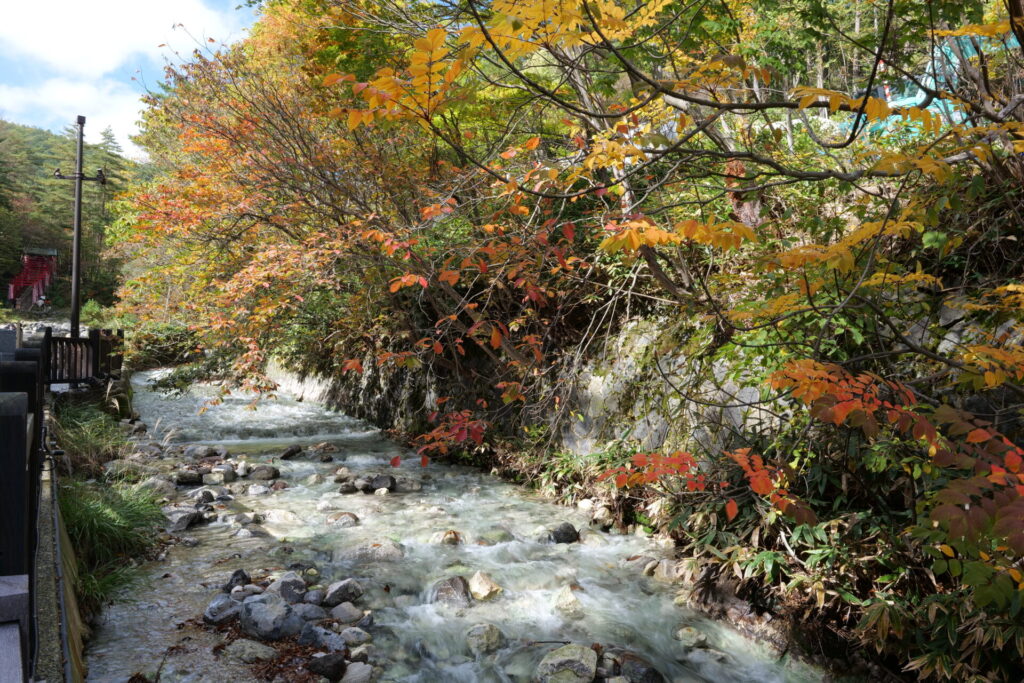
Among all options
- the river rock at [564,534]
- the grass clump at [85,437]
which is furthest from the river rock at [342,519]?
the grass clump at [85,437]

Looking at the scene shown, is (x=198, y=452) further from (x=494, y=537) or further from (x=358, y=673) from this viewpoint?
(x=358, y=673)

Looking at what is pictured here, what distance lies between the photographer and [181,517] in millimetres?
5855

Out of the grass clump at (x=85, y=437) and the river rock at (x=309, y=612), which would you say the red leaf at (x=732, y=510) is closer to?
the river rock at (x=309, y=612)

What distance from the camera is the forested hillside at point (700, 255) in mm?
2801

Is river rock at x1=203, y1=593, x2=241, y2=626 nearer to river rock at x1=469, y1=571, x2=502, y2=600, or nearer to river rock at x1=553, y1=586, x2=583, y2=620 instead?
river rock at x1=469, y1=571, x2=502, y2=600

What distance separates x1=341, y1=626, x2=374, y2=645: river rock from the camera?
12.8 feet

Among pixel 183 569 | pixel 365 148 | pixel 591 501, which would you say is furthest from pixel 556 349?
pixel 183 569

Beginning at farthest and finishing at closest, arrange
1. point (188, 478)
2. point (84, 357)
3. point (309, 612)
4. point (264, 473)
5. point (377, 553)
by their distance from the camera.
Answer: point (84, 357), point (264, 473), point (188, 478), point (377, 553), point (309, 612)

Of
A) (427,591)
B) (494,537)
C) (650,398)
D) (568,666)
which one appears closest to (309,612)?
(427,591)

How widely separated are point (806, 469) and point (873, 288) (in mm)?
1437

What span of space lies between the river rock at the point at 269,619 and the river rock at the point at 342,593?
1.12ft

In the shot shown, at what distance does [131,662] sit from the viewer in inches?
138

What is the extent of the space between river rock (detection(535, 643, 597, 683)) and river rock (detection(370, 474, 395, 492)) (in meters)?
4.15

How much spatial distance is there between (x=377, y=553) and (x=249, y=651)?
1.65 metres
